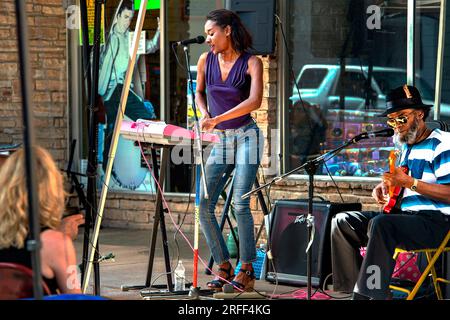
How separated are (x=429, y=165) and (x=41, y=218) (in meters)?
3.01

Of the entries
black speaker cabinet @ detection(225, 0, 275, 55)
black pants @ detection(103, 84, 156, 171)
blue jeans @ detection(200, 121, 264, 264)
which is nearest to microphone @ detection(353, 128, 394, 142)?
blue jeans @ detection(200, 121, 264, 264)

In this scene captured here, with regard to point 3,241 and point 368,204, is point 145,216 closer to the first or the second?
point 368,204

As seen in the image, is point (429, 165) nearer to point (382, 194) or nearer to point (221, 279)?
point (382, 194)

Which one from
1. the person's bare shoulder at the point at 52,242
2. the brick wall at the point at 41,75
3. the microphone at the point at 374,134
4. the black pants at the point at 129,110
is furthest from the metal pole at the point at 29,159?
the brick wall at the point at 41,75

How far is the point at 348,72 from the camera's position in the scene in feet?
29.0

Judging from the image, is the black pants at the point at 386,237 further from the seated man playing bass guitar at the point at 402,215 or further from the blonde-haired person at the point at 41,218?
the blonde-haired person at the point at 41,218

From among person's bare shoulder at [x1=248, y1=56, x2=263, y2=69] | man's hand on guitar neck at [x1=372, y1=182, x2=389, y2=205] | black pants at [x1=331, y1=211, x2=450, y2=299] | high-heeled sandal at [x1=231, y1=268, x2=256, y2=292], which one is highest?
person's bare shoulder at [x1=248, y1=56, x2=263, y2=69]

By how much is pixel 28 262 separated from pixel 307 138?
5607 millimetres

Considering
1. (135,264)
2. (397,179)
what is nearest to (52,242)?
(397,179)

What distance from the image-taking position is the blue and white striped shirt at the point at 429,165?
19.8ft

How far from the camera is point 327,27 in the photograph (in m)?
8.93

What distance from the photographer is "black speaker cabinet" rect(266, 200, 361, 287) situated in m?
7.15

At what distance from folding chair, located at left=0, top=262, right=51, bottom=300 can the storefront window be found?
5.30m

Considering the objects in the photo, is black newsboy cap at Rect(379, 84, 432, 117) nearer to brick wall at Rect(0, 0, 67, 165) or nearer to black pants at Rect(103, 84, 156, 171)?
black pants at Rect(103, 84, 156, 171)
